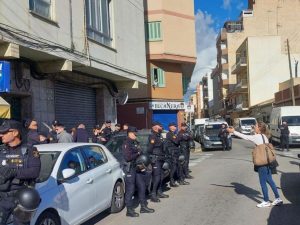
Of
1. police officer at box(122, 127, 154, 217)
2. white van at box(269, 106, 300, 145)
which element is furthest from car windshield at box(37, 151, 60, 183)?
white van at box(269, 106, 300, 145)

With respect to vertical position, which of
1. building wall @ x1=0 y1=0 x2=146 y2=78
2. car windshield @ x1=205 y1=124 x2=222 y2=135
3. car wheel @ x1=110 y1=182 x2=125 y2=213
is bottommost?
car wheel @ x1=110 y1=182 x2=125 y2=213

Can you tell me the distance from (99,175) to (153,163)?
2.26 metres

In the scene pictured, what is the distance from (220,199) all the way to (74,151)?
3930 mm

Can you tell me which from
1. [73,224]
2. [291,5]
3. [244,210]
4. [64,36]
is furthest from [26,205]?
[291,5]

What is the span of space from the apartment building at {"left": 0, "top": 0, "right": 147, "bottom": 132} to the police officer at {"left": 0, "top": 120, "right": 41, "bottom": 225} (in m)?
6.14

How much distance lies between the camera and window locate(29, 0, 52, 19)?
42.9 ft

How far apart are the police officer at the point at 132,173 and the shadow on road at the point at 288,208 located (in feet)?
7.50

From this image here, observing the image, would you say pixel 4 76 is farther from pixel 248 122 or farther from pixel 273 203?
pixel 248 122

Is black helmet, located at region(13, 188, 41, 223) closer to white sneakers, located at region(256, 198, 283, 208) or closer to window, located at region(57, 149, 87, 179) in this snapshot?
window, located at region(57, 149, 87, 179)

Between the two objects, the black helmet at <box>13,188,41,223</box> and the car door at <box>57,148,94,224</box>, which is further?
the car door at <box>57,148,94,224</box>

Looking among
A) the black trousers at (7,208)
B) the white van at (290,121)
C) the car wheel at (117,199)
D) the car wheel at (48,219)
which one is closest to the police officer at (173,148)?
the car wheel at (117,199)

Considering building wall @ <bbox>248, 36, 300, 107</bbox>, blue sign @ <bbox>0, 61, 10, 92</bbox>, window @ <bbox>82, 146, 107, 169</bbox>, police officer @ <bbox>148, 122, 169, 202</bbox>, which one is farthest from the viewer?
building wall @ <bbox>248, 36, 300, 107</bbox>

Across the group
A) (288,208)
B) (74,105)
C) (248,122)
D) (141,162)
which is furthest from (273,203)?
(248,122)

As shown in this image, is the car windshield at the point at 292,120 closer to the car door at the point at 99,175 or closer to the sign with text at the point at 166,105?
the sign with text at the point at 166,105
